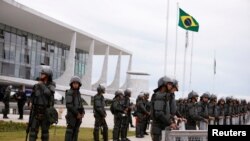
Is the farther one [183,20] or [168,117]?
[183,20]

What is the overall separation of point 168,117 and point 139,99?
917 centimetres

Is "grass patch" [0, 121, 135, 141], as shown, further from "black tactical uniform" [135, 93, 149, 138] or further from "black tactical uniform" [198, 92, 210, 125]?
"black tactical uniform" [198, 92, 210, 125]

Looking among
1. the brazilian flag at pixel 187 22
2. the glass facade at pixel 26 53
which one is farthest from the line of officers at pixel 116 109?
the glass facade at pixel 26 53

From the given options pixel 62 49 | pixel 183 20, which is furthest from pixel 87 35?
pixel 183 20

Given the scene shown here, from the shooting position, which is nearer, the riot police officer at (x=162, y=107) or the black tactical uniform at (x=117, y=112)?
the riot police officer at (x=162, y=107)

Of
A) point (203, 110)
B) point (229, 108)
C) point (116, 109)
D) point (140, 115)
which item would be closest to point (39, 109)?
point (116, 109)

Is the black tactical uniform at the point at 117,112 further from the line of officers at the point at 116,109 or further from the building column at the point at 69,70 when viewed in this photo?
the building column at the point at 69,70

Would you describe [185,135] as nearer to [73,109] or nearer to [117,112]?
[73,109]

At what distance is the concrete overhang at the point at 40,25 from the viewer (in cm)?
4950

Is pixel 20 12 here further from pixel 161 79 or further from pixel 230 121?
pixel 161 79

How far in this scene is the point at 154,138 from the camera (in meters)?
9.23

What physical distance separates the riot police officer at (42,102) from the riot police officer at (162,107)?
281cm

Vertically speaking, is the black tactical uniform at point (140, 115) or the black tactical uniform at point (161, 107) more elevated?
the black tactical uniform at point (161, 107)

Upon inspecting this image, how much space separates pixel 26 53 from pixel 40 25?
4.40 m
